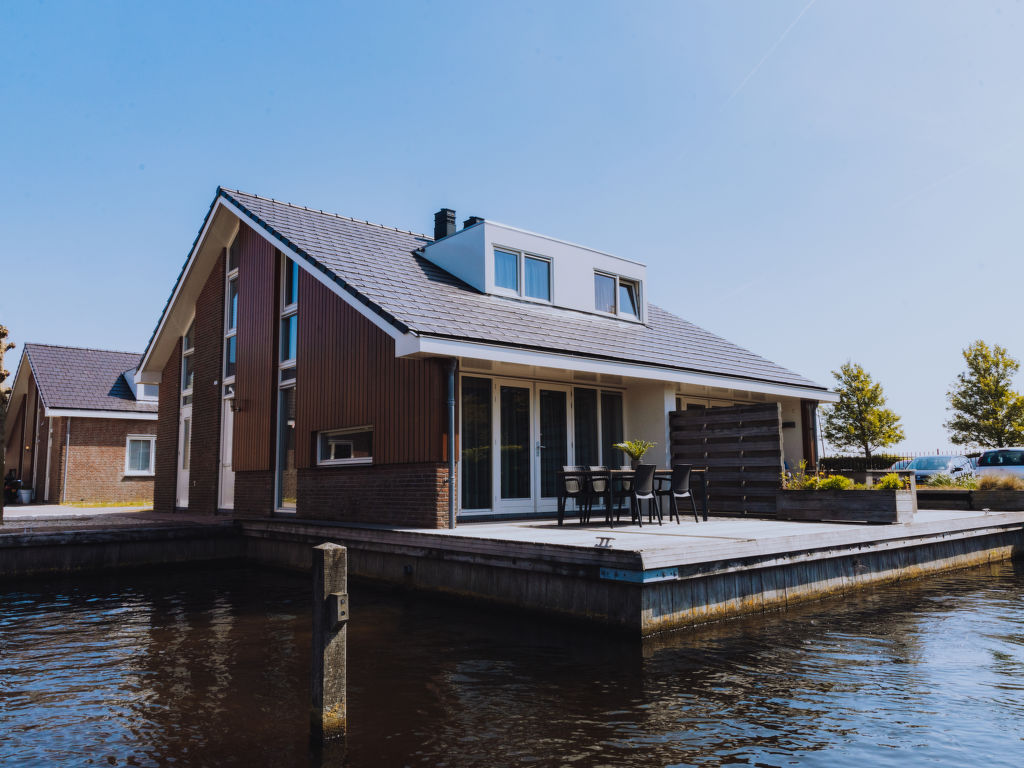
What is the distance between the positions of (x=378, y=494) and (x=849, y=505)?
7.10 metres

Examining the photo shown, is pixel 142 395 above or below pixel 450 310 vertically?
above

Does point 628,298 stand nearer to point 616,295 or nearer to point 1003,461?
point 616,295

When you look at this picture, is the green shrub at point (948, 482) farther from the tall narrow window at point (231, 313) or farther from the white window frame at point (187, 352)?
the white window frame at point (187, 352)

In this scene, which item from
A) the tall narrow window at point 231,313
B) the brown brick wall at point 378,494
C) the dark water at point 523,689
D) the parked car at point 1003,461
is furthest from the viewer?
the parked car at point 1003,461

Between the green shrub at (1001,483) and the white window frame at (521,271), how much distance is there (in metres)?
9.60

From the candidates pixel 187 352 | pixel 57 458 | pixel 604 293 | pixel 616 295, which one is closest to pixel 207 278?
pixel 187 352

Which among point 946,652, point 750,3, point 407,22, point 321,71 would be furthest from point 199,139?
point 946,652

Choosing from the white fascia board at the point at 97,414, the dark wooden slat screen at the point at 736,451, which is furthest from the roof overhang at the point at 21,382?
the dark wooden slat screen at the point at 736,451

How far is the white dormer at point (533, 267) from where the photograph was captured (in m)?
13.0

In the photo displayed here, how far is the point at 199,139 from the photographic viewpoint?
411 inches

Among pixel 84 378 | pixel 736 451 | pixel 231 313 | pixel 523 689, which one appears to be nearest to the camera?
pixel 523 689

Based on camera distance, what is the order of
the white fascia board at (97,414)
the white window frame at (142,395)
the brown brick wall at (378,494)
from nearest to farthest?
the brown brick wall at (378,494)
the white fascia board at (97,414)
the white window frame at (142,395)

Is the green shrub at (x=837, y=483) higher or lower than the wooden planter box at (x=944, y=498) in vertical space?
higher

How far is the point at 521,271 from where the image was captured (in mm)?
13430
